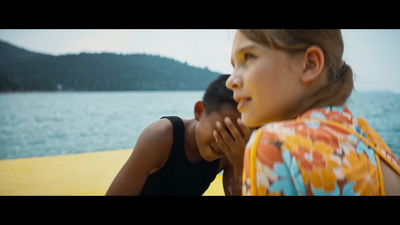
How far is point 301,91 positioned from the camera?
548 mm

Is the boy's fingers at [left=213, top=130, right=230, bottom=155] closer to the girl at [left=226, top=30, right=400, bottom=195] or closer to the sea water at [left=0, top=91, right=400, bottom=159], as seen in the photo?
the sea water at [left=0, top=91, right=400, bottom=159]

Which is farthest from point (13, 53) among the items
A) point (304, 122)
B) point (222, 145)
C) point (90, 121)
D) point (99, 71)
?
point (304, 122)

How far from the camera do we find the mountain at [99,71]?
3.59m

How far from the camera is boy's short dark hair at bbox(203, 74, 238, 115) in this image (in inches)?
42.0

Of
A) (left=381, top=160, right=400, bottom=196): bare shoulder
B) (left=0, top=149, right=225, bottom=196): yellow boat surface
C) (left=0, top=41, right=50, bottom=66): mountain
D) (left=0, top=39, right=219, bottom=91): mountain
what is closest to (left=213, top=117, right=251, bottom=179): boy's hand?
(left=381, top=160, right=400, bottom=196): bare shoulder

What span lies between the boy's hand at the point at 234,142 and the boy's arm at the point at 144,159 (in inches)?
7.0

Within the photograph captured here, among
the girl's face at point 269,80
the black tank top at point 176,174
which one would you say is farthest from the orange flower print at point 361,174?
the black tank top at point 176,174

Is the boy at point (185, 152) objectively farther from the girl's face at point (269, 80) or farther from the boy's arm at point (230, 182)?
the girl's face at point (269, 80)

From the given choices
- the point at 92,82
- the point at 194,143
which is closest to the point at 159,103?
the point at 92,82

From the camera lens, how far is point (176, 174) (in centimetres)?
118

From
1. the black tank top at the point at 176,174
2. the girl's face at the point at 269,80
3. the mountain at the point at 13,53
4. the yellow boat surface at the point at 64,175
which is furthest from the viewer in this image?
the mountain at the point at 13,53

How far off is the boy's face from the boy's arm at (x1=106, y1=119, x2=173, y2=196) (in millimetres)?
94

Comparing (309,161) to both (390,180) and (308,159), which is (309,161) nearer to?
(308,159)

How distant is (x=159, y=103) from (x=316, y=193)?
8.67 meters
